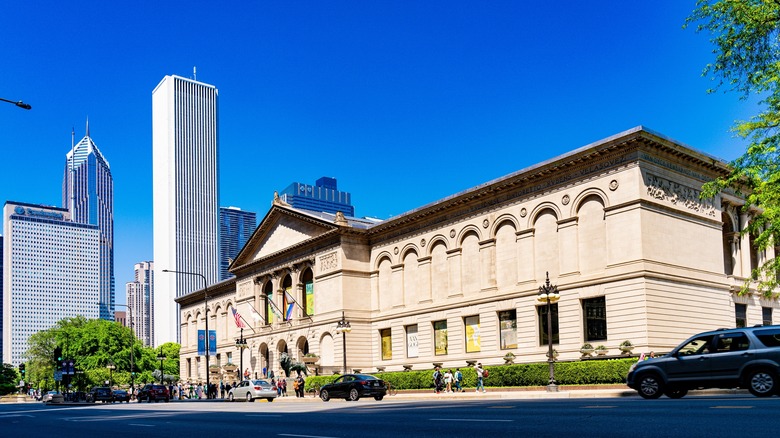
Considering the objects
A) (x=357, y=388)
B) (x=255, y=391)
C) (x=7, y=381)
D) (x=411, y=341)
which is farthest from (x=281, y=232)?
(x=7, y=381)

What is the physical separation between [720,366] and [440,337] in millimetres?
36462

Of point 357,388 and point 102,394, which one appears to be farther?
point 102,394

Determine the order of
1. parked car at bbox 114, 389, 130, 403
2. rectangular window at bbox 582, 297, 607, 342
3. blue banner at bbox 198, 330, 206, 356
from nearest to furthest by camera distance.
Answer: rectangular window at bbox 582, 297, 607, 342 < parked car at bbox 114, 389, 130, 403 < blue banner at bbox 198, 330, 206, 356

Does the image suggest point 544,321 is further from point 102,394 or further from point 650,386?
point 102,394

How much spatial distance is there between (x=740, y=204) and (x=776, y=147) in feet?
59.8

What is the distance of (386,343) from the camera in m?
63.3

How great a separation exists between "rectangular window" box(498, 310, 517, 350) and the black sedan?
13350 millimetres

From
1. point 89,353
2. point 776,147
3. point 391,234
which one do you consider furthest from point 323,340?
point 89,353

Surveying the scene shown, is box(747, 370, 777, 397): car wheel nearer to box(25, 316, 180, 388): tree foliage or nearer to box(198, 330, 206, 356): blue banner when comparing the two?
box(198, 330, 206, 356): blue banner

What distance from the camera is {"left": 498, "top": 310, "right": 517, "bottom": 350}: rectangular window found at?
5044 centimetres

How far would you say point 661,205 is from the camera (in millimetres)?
43688

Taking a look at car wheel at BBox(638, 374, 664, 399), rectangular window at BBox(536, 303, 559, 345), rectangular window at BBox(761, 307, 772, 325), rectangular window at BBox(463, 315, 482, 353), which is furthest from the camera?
rectangular window at BBox(463, 315, 482, 353)

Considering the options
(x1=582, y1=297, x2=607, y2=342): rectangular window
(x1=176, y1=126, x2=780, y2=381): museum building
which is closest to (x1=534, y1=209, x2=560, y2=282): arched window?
(x1=176, y1=126, x2=780, y2=381): museum building

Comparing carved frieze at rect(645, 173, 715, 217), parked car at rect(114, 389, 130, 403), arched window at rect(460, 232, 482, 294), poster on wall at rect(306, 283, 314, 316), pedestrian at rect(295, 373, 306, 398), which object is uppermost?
carved frieze at rect(645, 173, 715, 217)
